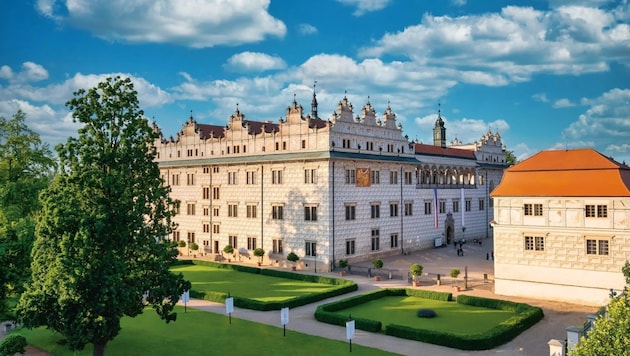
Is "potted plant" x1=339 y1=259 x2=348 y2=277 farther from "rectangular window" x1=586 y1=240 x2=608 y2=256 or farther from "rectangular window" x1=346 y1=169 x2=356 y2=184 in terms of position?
"rectangular window" x1=586 y1=240 x2=608 y2=256

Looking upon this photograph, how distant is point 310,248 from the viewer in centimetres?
4872

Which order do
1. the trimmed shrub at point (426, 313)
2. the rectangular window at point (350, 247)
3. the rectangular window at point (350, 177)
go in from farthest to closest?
1. the rectangular window at point (350, 177)
2. the rectangular window at point (350, 247)
3. the trimmed shrub at point (426, 313)

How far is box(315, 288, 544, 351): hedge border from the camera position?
81.7ft

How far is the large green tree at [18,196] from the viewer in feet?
82.3

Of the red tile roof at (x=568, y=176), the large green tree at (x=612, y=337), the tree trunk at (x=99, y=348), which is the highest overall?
the red tile roof at (x=568, y=176)

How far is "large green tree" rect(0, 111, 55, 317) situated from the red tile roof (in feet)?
102

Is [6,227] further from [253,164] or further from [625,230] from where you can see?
[625,230]

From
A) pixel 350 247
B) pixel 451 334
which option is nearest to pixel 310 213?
pixel 350 247

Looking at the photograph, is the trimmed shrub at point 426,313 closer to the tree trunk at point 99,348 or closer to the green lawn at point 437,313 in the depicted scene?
the green lawn at point 437,313

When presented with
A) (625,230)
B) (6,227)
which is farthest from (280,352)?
(625,230)

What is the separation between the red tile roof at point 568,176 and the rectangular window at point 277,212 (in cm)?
2217

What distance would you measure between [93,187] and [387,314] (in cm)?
1982

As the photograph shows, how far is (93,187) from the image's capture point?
2025 centimetres

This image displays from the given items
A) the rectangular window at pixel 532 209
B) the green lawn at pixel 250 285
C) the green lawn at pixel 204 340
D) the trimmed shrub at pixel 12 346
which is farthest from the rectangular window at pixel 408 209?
the trimmed shrub at pixel 12 346
